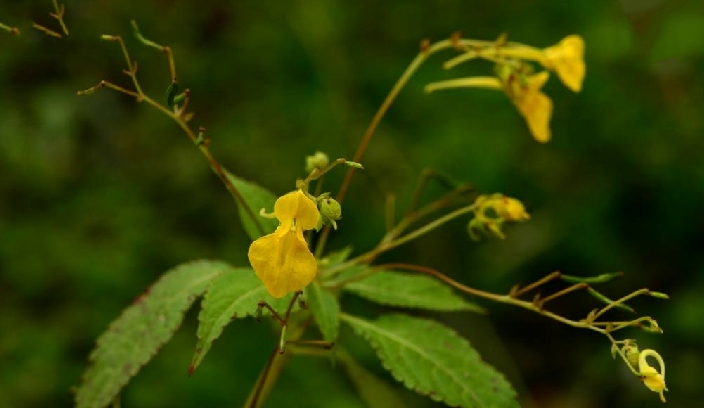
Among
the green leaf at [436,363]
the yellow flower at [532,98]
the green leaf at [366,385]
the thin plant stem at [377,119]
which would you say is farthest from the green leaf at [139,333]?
the yellow flower at [532,98]

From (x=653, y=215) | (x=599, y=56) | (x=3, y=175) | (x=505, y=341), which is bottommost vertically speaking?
(x=505, y=341)

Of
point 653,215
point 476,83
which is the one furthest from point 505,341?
point 476,83

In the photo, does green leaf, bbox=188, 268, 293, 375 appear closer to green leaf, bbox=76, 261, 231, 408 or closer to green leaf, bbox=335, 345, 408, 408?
green leaf, bbox=76, 261, 231, 408

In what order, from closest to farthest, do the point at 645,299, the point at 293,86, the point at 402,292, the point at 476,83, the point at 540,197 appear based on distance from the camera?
the point at 402,292
the point at 476,83
the point at 645,299
the point at 540,197
the point at 293,86

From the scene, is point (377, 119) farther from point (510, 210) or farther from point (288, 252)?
point (288, 252)

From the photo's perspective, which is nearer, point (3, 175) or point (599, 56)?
point (3, 175)

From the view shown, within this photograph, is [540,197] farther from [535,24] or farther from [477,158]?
[535,24]

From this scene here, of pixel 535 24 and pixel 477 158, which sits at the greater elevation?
pixel 535 24
